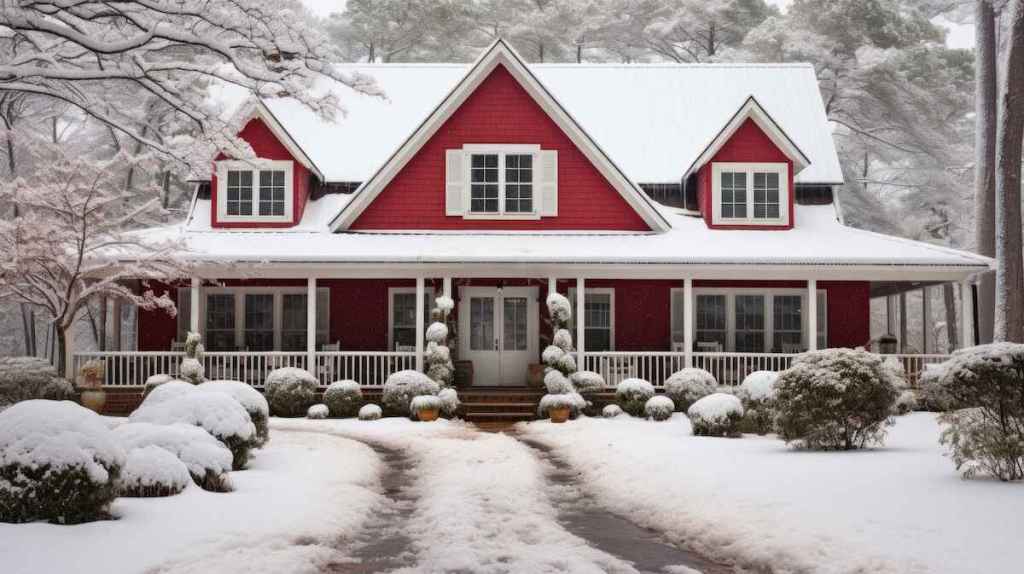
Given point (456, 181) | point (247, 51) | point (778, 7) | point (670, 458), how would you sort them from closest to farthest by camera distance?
point (247, 51), point (670, 458), point (456, 181), point (778, 7)

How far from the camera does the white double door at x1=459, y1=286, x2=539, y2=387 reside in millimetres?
21984

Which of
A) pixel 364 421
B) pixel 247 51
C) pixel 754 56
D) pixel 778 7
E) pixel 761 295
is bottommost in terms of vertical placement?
pixel 364 421

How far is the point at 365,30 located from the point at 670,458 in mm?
30075

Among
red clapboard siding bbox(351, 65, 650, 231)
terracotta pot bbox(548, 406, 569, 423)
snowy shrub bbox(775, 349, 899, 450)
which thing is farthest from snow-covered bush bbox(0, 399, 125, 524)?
red clapboard siding bbox(351, 65, 650, 231)

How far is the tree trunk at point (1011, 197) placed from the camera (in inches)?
901

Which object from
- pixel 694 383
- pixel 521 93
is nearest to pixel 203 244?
pixel 521 93

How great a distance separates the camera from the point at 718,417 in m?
14.9

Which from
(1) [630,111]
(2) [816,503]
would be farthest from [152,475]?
(1) [630,111]

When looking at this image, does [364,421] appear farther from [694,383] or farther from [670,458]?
[670,458]

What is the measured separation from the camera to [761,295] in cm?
2275

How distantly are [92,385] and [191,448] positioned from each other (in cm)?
1102

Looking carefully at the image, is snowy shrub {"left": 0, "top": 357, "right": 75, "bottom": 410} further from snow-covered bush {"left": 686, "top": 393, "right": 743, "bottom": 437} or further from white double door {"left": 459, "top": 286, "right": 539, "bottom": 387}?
snow-covered bush {"left": 686, "top": 393, "right": 743, "bottom": 437}

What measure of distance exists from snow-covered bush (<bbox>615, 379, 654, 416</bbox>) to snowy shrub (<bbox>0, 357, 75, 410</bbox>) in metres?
10.9

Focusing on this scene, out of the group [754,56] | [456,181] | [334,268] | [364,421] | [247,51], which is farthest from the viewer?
[754,56]
